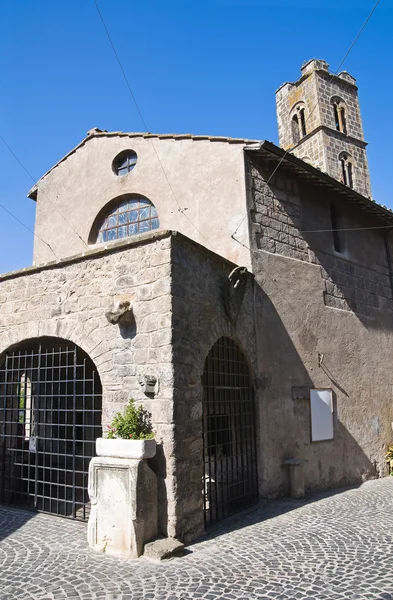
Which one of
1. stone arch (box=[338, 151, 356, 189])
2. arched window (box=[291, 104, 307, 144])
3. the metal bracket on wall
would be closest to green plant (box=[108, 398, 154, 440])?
the metal bracket on wall

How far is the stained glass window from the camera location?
919cm

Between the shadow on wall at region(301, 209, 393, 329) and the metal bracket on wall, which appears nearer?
the metal bracket on wall

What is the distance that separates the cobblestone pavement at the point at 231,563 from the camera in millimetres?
3689

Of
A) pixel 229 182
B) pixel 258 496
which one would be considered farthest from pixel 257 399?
pixel 229 182

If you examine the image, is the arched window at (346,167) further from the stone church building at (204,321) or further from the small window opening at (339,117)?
the stone church building at (204,321)

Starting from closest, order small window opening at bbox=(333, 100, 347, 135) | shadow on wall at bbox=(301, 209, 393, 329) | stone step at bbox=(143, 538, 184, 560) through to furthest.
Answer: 1. stone step at bbox=(143, 538, 184, 560)
2. shadow on wall at bbox=(301, 209, 393, 329)
3. small window opening at bbox=(333, 100, 347, 135)

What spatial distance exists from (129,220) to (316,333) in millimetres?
4507

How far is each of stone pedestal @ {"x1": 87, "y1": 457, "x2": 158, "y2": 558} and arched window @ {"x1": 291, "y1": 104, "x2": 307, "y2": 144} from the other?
22.0 metres

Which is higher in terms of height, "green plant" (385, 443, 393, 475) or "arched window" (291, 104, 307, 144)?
"arched window" (291, 104, 307, 144)

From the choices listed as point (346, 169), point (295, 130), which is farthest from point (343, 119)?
point (346, 169)

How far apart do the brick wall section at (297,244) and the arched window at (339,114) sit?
15.9 metres

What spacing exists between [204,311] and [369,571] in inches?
126

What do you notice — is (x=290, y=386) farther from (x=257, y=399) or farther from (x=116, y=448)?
(x=116, y=448)

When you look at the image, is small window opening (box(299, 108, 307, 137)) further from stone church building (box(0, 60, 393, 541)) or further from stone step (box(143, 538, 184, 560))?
stone step (box(143, 538, 184, 560))
